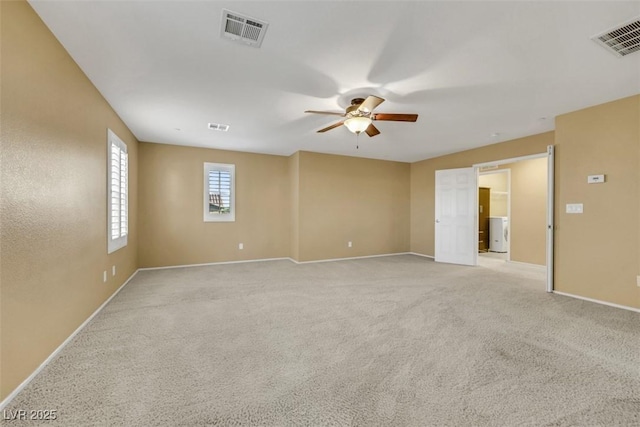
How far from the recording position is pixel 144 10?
1881 mm

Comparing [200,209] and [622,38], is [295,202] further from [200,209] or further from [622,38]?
[622,38]

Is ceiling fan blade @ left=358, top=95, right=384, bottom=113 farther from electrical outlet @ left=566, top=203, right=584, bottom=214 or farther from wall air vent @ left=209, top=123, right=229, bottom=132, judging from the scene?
electrical outlet @ left=566, top=203, right=584, bottom=214

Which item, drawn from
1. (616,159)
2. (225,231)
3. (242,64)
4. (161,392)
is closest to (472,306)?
(616,159)

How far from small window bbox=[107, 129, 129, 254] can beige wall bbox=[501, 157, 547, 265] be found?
7.76 metres

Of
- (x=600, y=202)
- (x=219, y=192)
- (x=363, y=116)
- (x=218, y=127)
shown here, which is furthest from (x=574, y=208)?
(x=219, y=192)

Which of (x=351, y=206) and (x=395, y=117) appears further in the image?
(x=351, y=206)

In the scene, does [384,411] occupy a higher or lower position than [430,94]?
lower

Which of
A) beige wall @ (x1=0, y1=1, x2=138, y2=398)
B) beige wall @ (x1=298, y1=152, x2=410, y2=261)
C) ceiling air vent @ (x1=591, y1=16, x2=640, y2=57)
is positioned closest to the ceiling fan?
ceiling air vent @ (x1=591, y1=16, x2=640, y2=57)

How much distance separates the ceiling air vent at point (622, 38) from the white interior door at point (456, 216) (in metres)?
3.68

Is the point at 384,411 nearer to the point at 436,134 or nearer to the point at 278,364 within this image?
the point at 278,364

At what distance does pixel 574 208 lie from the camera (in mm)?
3768

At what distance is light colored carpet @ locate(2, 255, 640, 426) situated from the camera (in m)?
1.61

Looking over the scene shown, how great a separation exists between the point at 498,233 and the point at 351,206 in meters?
4.53

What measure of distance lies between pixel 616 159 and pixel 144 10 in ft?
17.4
